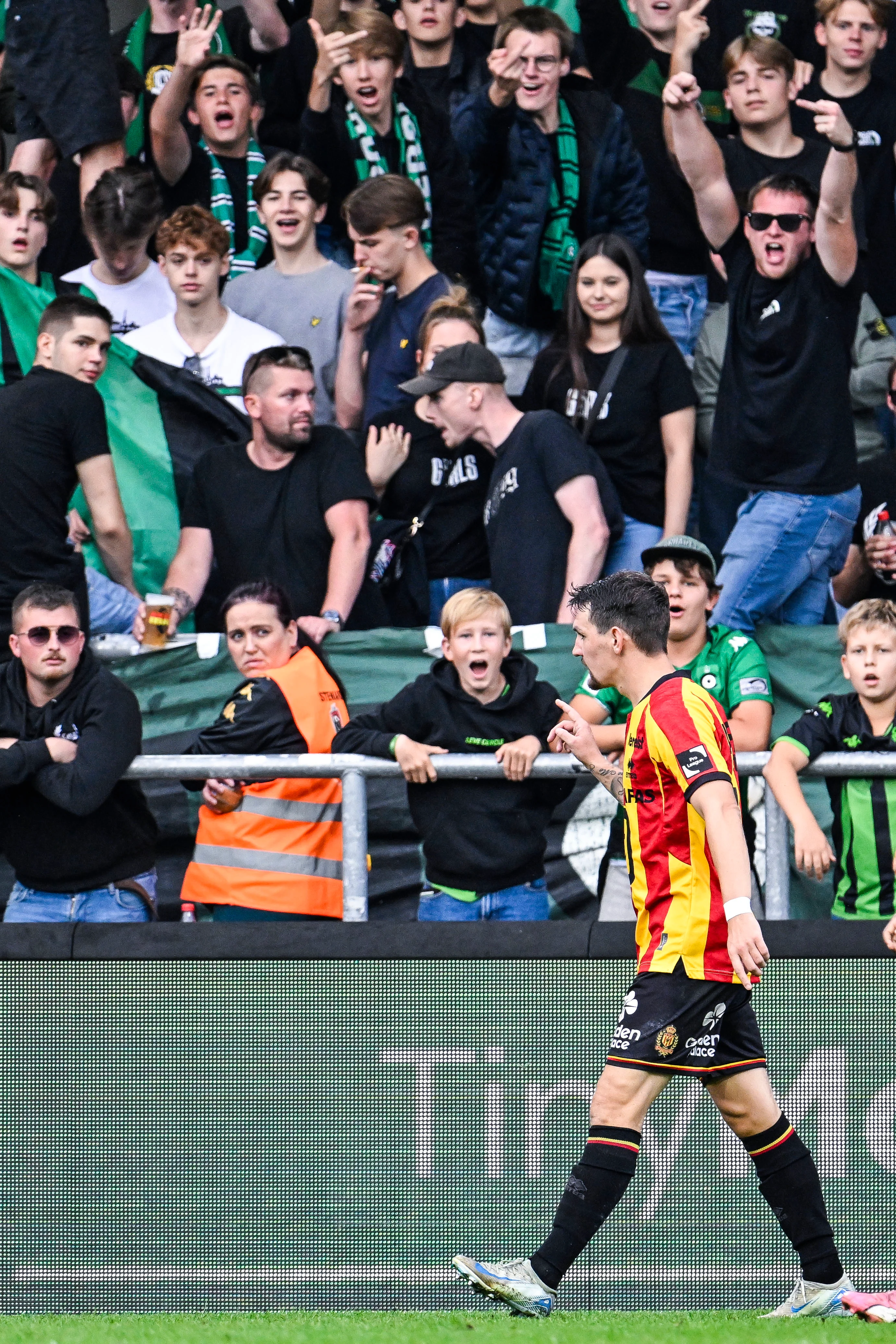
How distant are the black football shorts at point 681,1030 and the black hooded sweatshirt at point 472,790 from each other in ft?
5.13

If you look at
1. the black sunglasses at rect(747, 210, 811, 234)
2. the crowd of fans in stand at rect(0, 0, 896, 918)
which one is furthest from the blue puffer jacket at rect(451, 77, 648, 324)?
the black sunglasses at rect(747, 210, 811, 234)

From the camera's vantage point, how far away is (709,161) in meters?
8.60

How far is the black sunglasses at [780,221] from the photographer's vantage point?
8.16 metres

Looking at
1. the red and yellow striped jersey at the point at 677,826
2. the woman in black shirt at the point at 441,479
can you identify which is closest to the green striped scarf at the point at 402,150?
the woman in black shirt at the point at 441,479

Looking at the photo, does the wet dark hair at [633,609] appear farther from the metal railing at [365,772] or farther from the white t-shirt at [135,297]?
the white t-shirt at [135,297]

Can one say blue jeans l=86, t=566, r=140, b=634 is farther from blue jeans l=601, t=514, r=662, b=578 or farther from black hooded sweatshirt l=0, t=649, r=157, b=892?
blue jeans l=601, t=514, r=662, b=578

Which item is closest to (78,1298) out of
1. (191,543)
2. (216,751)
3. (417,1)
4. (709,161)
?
(216,751)

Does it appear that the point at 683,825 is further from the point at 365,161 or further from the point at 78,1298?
the point at 365,161

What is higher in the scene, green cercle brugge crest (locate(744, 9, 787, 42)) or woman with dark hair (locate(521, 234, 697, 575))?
green cercle brugge crest (locate(744, 9, 787, 42))

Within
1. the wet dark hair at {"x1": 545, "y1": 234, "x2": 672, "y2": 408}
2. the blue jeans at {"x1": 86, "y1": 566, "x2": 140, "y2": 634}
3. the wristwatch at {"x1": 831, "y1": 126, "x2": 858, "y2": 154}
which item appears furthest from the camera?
the wet dark hair at {"x1": 545, "y1": 234, "x2": 672, "y2": 408}

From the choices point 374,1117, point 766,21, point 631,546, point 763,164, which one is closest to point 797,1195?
point 374,1117

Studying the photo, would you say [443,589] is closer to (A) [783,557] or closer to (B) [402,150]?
(A) [783,557]

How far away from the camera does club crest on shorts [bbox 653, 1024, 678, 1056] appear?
4.90 m

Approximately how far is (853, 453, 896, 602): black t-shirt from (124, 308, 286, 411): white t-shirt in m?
2.76
